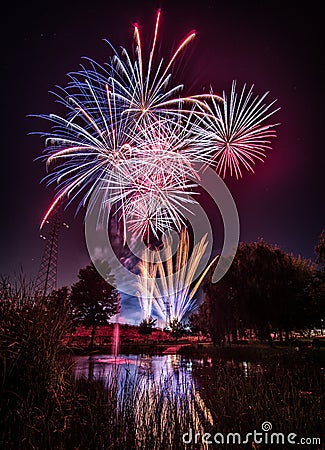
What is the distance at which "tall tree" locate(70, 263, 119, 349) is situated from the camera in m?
44.2

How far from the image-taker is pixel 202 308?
3139cm

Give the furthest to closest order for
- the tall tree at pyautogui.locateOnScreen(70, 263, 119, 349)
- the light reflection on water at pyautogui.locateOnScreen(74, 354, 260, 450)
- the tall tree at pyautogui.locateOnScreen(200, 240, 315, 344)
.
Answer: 1. the tall tree at pyautogui.locateOnScreen(70, 263, 119, 349)
2. the tall tree at pyautogui.locateOnScreen(200, 240, 315, 344)
3. the light reflection on water at pyautogui.locateOnScreen(74, 354, 260, 450)

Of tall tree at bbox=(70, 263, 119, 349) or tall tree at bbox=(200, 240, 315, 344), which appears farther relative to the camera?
tall tree at bbox=(70, 263, 119, 349)

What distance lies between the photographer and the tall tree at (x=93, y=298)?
44.2 m

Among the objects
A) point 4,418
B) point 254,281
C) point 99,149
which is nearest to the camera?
point 4,418

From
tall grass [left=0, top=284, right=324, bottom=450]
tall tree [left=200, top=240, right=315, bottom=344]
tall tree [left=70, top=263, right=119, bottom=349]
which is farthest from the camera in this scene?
tall tree [left=70, top=263, right=119, bottom=349]

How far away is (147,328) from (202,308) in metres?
32.7

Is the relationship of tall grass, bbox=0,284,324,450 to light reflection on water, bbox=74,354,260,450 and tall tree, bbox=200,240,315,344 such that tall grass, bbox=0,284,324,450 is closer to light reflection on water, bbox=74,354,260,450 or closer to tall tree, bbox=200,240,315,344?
light reflection on water, bbox=74,354,260,450

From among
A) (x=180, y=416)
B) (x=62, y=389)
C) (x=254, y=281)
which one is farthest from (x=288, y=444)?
(x=254, y=281)

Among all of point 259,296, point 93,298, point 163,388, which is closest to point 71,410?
point 163,388

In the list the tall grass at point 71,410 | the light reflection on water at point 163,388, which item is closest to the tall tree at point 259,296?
the light reflection on water at point 163,388

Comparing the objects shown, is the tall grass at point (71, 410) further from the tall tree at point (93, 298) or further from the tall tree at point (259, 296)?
the tall tree at point (93, 298)

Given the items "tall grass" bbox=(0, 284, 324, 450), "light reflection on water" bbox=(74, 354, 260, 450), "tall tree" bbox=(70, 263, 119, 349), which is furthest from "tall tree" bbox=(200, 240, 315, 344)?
"tall grass" bbox=(0, 284, 324, 450)

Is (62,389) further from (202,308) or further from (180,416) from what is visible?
(202,308)
